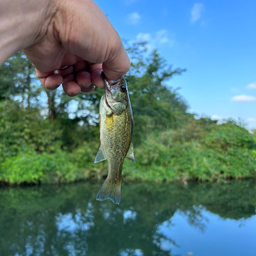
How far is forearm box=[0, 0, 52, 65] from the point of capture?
3.13ft

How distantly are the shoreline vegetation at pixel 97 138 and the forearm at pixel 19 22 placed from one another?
337 inches

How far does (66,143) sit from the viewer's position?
12.4m

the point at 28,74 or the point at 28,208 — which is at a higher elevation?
the point at 28,74

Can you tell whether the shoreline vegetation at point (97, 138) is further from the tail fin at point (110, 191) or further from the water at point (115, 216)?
the tail fin at point (110, 191)

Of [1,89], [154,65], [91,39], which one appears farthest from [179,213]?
[1,89]

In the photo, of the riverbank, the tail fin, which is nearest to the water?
the riverbank

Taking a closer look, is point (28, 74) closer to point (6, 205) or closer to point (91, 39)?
A: point (6, 205)

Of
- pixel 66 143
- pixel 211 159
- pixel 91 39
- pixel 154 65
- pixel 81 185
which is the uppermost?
pixel 154 65

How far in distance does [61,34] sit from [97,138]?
10.8m

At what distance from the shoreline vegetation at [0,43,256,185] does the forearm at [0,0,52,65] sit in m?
8.55

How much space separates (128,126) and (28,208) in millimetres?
6124

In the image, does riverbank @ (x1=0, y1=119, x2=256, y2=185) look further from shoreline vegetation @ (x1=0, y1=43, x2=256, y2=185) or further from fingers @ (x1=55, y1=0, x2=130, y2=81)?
fingers @ (x1=55, y1=0, x2=130, y2=81)

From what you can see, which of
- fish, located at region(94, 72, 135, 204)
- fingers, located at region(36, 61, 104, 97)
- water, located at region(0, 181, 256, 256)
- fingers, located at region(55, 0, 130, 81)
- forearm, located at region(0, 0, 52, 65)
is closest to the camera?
forearm, located at region(0, 0, 52, 65)

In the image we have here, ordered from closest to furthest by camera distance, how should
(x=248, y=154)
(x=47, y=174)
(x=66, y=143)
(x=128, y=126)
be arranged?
(x=128, y=126) → (x=47, y=174) → (x=248, y=154) → (x=66, y=143)
